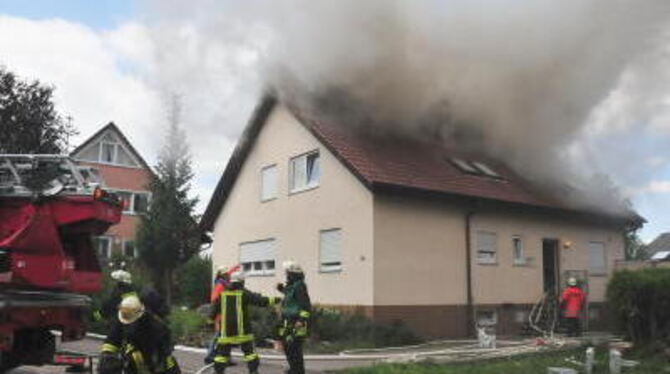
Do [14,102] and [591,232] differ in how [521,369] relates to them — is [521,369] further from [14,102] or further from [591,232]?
[14,102]

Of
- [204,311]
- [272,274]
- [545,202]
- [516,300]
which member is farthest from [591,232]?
[204,311]

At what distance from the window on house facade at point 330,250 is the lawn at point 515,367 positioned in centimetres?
596

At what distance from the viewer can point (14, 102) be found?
65.0 ft


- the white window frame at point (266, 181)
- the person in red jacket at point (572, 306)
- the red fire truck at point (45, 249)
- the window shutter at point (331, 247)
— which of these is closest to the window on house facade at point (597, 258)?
the person in red jacket at point (572, 306)

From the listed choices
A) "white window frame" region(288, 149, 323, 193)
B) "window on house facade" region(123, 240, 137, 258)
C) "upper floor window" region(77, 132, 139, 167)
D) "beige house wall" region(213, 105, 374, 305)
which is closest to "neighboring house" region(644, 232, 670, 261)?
"upper floor window" region(77, 132, 139, 167)

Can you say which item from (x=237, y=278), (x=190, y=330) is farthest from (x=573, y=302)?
(x=237, y=278)

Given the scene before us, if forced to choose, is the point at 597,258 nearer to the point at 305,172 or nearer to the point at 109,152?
the point at 305,172

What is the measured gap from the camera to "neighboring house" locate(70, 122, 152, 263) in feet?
128

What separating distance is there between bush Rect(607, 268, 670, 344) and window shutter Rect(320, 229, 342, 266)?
6594 millimetres

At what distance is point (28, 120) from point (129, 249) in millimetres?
15322

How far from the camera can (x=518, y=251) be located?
19.4 metres

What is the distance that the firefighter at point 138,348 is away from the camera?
6086 mm

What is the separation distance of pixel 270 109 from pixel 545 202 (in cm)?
768

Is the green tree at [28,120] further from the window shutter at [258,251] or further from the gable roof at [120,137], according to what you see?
the gable roof at [120,137]
